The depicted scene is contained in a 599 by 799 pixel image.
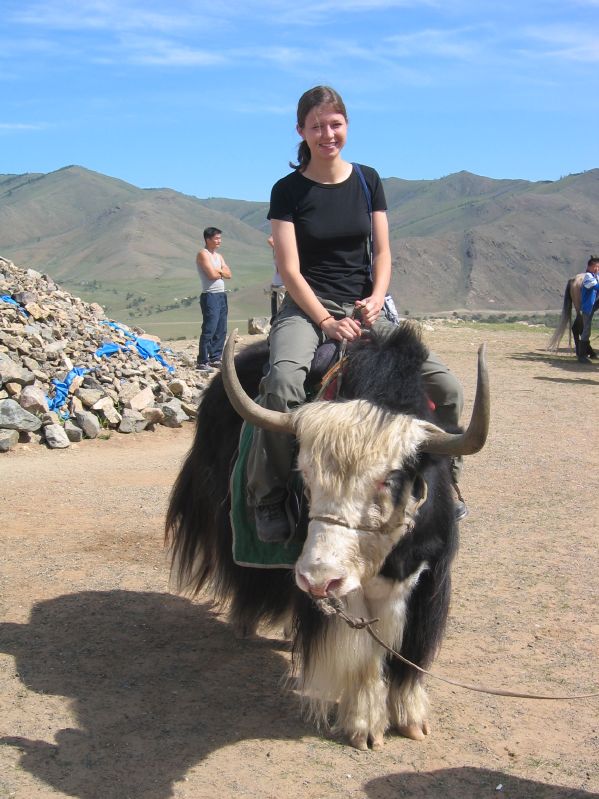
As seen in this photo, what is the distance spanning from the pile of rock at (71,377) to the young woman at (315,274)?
4708 millimetres

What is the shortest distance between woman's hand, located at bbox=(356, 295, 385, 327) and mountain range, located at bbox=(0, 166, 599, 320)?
48980 millimetres

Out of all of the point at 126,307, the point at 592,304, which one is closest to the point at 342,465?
the point at 592,304

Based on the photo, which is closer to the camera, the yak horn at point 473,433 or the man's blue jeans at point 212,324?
the yak horn at point 473,433

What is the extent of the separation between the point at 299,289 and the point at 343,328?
0.91ft

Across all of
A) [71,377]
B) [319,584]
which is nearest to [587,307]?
[71,377]

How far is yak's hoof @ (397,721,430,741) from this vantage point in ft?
11.2

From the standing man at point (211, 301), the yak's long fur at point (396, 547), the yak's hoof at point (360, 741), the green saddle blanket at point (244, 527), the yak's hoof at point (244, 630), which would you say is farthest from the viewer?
the standing man at point (211, 301)

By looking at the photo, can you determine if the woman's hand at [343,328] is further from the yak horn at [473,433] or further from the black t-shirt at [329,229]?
the yak horn at [473,433]

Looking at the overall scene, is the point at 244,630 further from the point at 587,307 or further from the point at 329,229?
the point at 587,307

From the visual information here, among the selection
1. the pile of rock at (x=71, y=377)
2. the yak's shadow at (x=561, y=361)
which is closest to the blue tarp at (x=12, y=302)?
the pile of rock at (x=71, y=377)

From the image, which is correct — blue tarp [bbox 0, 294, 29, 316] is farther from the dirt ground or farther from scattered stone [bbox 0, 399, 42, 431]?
the dirt ground

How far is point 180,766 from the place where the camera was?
125 inches

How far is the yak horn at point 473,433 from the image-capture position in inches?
111

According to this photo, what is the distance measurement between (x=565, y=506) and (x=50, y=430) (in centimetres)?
432
